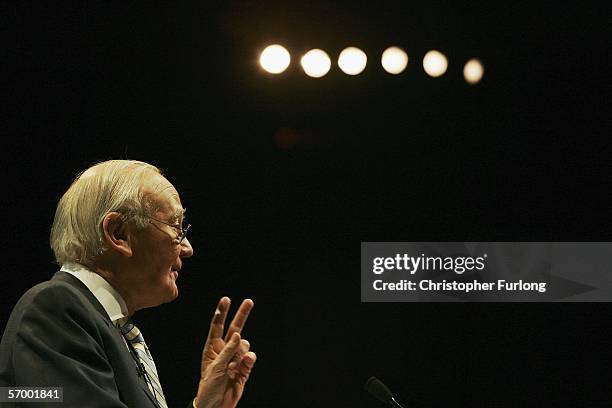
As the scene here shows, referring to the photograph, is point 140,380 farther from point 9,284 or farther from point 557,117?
point 557,117

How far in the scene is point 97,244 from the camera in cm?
165

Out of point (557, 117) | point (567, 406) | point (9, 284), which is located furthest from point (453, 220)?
point (9, 284)

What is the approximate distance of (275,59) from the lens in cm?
371

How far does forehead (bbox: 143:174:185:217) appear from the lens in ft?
5.67

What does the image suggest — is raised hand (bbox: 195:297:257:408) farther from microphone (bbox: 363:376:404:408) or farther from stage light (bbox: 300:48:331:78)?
stage light (bbox: 300:48:331:78)

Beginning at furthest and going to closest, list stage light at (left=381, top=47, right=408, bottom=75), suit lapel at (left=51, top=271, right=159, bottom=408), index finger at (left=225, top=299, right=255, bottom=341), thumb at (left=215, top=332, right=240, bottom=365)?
stage light at (left=381, top=47, right=408, bottom=75)
index finger at (left=225, top=299, right=255, bottom=341)
thumb at (left=215, top=332, right=240, bottom=365)
suit lapel at (left=51, top=271, right=159, bottom=408)

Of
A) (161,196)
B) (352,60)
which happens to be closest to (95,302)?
(161,196)

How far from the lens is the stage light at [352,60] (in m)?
3.73

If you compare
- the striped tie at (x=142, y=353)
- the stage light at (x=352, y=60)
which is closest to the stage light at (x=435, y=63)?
the stage light at (x=352, y=60)

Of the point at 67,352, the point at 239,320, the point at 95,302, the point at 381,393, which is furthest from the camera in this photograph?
the point at 381,393

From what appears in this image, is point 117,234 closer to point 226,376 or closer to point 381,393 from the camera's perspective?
point 226,376

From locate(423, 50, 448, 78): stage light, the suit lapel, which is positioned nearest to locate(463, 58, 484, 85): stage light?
locate(423, 50, 448, 78): stage light

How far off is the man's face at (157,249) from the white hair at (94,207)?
0.03 m

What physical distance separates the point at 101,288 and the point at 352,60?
7.79ft
